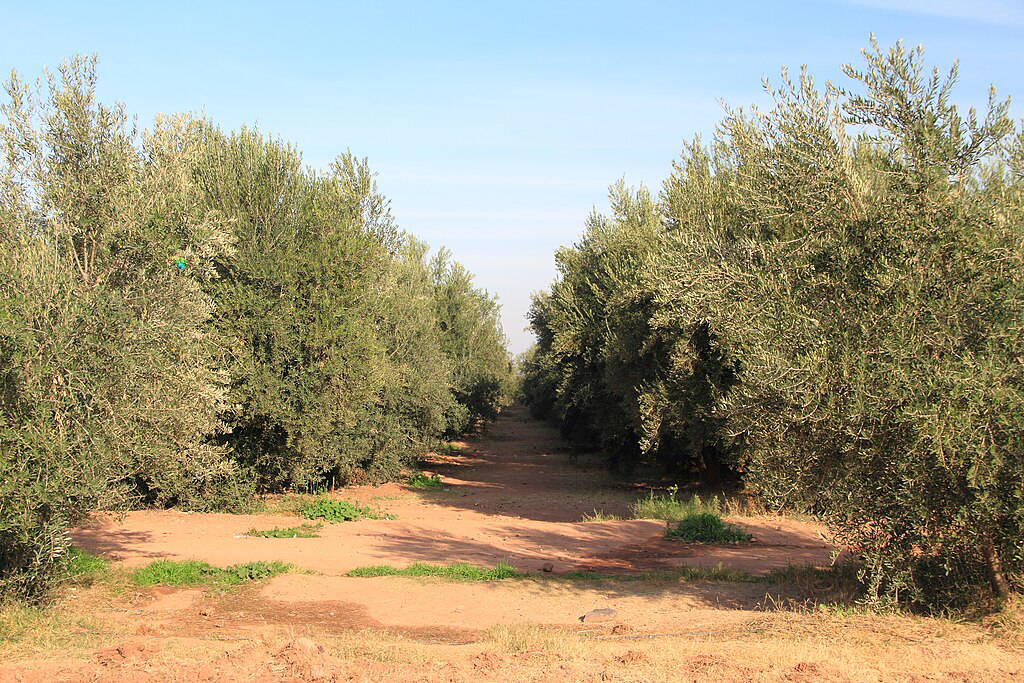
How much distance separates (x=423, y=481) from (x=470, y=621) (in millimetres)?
17628

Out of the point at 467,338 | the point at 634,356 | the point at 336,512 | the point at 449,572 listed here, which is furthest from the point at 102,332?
the point at 467,338

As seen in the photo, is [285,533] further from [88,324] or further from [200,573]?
[88,324]

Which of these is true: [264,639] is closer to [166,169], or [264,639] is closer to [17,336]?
[17,336]

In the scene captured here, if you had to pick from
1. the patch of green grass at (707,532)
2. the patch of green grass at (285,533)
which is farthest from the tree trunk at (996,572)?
the patch of green grass at (285,533)

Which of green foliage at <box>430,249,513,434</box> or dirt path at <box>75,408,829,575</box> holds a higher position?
green foliage at <box>430,249,513,434</box>

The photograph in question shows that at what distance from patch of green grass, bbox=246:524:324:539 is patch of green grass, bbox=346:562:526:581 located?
3.22 metres

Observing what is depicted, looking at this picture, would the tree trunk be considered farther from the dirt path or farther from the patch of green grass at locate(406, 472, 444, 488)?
the patch of green grass at locate(406, 472, 444, 488)

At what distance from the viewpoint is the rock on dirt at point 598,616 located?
896 centimetres

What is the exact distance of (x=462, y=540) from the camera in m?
15.2

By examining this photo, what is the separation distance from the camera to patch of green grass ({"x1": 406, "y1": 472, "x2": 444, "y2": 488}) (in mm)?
26302

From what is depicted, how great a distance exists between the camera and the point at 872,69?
7723 mm

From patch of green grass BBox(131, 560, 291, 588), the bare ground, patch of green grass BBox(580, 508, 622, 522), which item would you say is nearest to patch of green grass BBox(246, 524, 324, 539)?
the bare ground

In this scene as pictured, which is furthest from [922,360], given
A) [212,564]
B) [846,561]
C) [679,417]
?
[679,417]

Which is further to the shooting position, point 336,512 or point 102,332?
point 336,512
